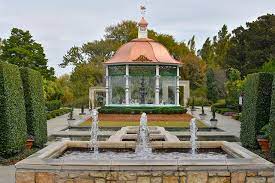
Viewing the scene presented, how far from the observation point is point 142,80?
35781 mm

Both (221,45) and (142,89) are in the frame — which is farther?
(221,45)

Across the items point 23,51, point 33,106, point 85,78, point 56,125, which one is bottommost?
point 56,125

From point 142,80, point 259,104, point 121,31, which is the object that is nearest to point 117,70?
point 142,80

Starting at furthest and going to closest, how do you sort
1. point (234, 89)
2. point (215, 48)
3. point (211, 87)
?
point (215, 48) < point (211, 87) < point (234, 89)

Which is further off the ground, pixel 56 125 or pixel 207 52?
pixel 207 52

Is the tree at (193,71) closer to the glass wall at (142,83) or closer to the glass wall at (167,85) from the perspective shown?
the glass wall at (167,85)

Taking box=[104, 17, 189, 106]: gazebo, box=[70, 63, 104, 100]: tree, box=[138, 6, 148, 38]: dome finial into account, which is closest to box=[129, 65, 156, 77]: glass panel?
box=[104, 17, 189, 106]: gazebo

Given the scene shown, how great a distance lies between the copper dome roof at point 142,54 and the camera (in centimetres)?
3531

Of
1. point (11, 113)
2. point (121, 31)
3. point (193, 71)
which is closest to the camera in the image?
point (11, 113)

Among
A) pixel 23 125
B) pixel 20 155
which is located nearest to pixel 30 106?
pixel 23 125

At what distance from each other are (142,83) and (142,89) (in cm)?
44

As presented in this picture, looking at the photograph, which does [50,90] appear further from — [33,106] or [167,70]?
[33,106]

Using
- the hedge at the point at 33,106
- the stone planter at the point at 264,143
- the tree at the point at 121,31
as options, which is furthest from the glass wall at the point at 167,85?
the tree at the point at 121,31

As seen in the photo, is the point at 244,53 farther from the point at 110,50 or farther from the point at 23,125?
the point at 23,125
